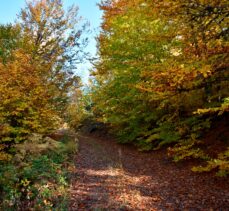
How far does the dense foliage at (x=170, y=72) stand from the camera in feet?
28.7

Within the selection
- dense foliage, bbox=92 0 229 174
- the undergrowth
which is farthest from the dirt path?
dense foliage, bbox=92 0 229 174

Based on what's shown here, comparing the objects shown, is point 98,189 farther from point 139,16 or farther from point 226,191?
point 139,16

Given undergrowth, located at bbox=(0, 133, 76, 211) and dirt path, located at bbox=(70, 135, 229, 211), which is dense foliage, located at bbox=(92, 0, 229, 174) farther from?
undergrowth, located at bbox=(0, 133, 76, 211)

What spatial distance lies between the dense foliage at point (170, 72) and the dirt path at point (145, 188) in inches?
30.0

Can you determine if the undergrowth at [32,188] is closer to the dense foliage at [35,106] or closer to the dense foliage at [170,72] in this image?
the dense foliage at [35,106]

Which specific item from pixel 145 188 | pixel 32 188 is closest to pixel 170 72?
pixel 145 188

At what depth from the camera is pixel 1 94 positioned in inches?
467

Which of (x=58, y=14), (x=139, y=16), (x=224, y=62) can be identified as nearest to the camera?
(x=224, y=62)

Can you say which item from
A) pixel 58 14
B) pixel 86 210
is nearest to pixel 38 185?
pixel 86 210

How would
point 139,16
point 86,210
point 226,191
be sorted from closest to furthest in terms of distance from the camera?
point 86,210 < point 226,191 < point 139,16

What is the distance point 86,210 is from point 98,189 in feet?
5.60

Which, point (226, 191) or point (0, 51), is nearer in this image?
point (226, 191)

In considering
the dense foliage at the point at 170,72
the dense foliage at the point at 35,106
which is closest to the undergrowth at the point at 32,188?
the dense foliage at the point at 35,106

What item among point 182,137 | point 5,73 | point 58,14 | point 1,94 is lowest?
point 182,137
